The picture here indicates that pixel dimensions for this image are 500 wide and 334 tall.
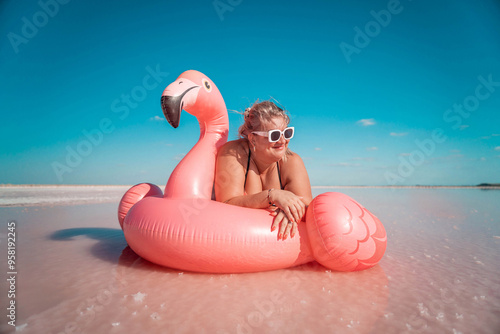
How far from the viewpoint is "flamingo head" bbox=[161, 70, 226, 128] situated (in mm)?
2826

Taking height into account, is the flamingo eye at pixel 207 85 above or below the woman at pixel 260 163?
above

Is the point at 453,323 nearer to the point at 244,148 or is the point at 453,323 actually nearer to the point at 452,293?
the point at 452,293

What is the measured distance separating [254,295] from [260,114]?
1735 millimetres

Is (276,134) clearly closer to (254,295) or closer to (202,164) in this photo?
(202,164)

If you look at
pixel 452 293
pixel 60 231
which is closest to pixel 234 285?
pixel 452 293

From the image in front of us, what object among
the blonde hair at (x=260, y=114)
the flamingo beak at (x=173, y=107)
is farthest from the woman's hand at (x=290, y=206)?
the flamingo beak at (x=173, y=107)

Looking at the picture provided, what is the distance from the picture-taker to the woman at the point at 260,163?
2.71 meters

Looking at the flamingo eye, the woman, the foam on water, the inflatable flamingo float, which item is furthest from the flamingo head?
the foam on water

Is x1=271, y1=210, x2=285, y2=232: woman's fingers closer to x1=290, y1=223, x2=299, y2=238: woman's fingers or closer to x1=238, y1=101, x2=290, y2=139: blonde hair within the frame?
x1=290, y1=223, x2=299, y2=238: woman's fingers

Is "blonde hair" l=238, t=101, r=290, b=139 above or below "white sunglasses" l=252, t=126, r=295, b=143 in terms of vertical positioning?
above

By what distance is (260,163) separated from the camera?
293cm

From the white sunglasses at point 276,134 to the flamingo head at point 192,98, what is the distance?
2.77 ft

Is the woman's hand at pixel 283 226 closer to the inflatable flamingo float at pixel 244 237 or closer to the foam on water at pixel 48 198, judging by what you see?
the inflatable flamingo float at pixel 244 237

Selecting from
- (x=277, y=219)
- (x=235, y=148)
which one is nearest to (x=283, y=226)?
(x=277, y=219)
